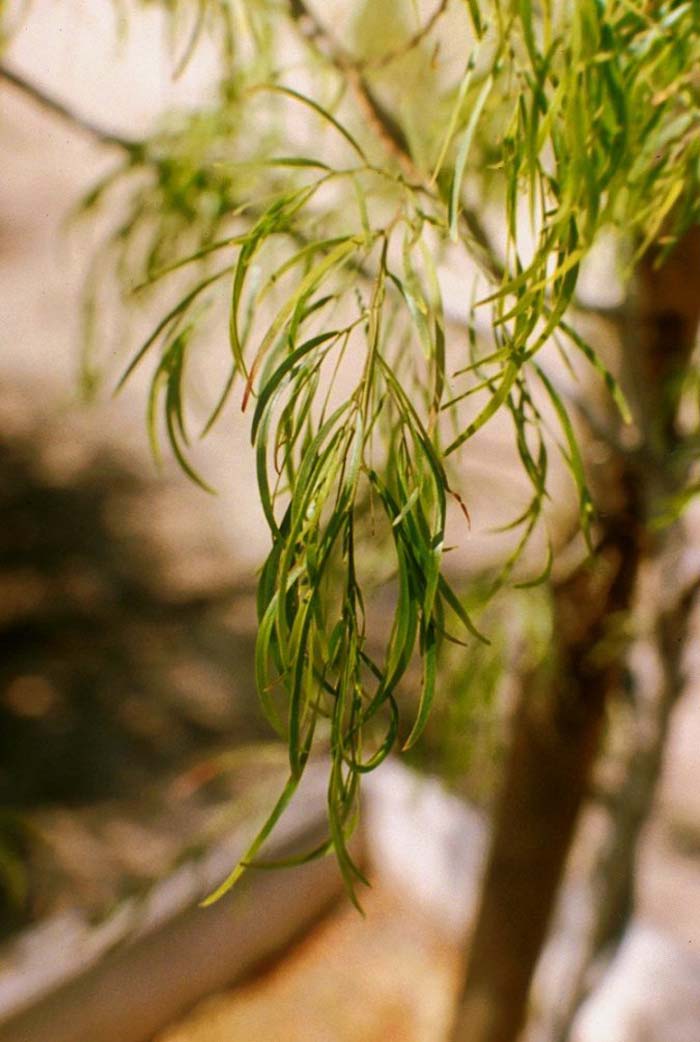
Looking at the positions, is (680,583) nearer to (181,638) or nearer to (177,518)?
(181,638)

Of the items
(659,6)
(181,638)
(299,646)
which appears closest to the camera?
(299,646)

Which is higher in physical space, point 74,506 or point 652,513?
point 652,513

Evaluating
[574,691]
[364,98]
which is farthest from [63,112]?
[574,691]

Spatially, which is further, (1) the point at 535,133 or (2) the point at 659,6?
(2) the point at 659,6

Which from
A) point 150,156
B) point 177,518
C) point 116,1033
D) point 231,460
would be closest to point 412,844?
point 116,1033

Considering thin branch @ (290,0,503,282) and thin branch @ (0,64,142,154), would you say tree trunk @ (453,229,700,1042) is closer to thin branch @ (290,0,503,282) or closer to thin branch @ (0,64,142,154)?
thin branch @ (290,0,503,282)

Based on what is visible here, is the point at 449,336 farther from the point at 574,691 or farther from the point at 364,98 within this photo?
the point at 364,98
